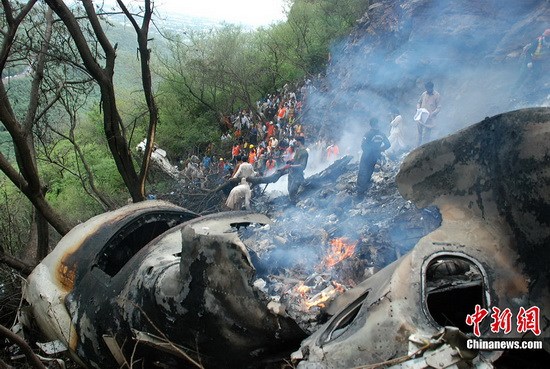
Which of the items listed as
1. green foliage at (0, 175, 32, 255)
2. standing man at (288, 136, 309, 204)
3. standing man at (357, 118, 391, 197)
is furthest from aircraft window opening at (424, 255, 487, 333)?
standing man at (288, 136, 309, 204)

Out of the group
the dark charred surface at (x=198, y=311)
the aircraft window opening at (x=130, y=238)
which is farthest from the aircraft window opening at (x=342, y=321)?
the aircraft window opening at (x=130, y=238)

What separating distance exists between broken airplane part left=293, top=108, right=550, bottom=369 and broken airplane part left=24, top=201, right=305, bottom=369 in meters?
0.50

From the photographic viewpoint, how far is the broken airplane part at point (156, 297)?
2.74 meters

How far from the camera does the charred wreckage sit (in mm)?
2295

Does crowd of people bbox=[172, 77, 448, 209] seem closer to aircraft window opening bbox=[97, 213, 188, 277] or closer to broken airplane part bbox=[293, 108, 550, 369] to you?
aircraft window opening bbox=[97, 213, 188, 277]

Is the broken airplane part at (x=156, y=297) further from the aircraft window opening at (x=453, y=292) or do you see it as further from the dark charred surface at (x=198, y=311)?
the aircraft window opening at (x=453, y=292)

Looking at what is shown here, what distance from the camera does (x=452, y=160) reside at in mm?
2982

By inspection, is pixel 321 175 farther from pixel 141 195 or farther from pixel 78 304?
pixel 78 304

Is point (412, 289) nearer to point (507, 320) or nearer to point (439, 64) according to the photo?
point (507, 320)

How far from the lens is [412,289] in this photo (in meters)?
2.41

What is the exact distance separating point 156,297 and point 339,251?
4728 mm

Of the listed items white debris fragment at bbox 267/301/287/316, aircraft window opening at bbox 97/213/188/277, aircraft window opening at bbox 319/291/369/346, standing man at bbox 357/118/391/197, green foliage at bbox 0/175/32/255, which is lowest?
standing man at bbox 357/118/391/197

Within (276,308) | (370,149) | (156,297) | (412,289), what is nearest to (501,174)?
(412,289)

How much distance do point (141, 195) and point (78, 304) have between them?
148 inches
